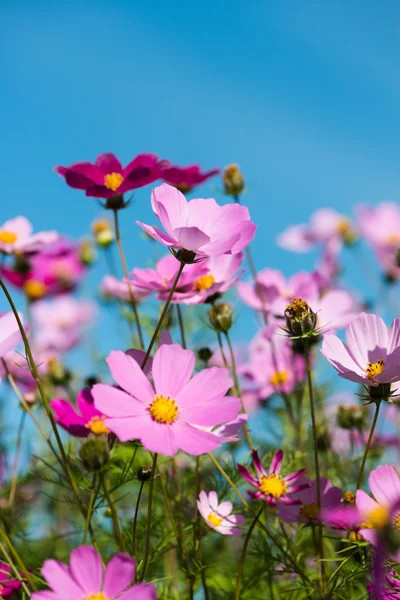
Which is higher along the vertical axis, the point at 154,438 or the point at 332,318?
the point at 332,318

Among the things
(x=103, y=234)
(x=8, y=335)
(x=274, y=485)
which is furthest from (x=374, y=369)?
(x=103, y=234)

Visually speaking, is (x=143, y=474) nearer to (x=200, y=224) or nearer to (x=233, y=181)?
(x=200, y=224)

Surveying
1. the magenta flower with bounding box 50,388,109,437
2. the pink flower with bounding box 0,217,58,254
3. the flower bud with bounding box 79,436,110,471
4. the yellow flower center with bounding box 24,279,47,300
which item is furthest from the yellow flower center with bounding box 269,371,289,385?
the yellow flower center with bounding box 24,279,47,300

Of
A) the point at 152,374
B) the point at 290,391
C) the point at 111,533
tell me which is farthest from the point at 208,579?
the point at 152,374

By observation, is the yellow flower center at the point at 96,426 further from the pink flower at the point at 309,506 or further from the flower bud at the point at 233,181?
the flower bud at the point at 233,181

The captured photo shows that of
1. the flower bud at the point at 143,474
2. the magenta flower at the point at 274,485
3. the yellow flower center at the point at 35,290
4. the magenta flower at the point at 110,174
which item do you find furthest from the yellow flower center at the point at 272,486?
the yellow flower center at the point at 35,290

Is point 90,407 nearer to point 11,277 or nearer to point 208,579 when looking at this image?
point 208,579
